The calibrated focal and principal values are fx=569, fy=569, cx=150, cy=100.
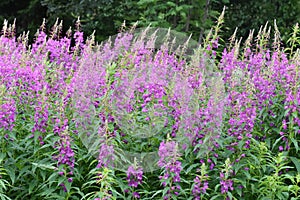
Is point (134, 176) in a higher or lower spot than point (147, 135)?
lower

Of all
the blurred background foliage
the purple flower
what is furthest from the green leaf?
the blurred background foliage

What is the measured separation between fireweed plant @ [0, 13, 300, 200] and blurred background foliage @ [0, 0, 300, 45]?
7369 millimetres

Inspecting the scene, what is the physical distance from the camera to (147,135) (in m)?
5.37

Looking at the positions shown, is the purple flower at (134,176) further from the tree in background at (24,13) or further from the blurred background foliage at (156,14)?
the tree in background at (24,13)

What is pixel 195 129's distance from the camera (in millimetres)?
5066

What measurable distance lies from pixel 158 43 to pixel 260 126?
5.72m

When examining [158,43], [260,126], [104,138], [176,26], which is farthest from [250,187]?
[176,26]

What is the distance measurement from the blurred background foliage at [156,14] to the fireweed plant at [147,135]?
24.2 feet

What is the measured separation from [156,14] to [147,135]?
884 centimetres

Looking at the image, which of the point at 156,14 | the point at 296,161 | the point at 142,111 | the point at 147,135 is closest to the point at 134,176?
the point at 147,135

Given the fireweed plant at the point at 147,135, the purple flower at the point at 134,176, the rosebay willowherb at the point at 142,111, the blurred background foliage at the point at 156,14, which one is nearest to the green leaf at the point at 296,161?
the fireweed plant at the point at 147,135

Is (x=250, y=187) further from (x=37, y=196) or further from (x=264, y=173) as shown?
(x=37, y=196)

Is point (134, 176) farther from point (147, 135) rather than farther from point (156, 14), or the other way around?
point (156, 14)

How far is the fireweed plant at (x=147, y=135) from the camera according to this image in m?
4.91
